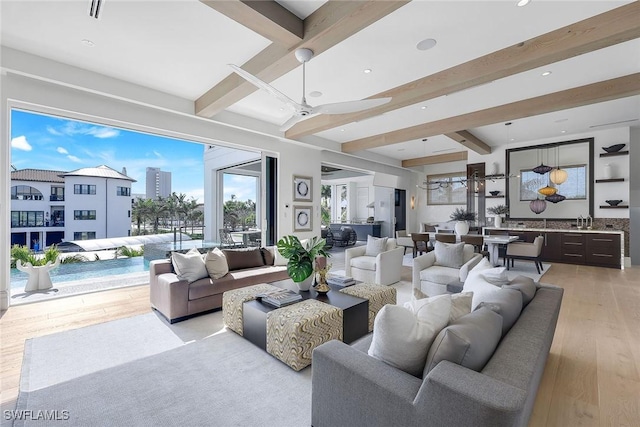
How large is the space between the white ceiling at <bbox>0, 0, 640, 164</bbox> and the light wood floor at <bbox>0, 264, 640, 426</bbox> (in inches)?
120

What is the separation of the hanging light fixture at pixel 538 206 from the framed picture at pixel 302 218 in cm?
559

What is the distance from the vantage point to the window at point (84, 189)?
14.7ft

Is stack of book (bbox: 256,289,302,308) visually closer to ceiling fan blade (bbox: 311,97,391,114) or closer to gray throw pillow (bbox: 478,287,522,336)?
gray throw pillow (bbox: 478,287,522,336)

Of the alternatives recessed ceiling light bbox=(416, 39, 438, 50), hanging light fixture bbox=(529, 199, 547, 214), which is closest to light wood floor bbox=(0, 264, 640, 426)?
hanging light fixture bbox=(529, 199, 547, 214)

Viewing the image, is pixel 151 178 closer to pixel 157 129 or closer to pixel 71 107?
pixel 157 129

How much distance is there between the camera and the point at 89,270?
4984 mm

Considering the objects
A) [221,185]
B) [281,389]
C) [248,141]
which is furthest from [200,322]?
[221,185]

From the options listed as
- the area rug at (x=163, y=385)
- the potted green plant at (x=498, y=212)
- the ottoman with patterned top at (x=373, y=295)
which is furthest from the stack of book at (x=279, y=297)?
the potted green plant at (x=498, y=212)

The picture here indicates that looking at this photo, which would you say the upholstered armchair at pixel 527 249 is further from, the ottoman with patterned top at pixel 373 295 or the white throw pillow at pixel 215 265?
the white throw pillow at pixel 215 265

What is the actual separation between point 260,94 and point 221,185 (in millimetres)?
3811

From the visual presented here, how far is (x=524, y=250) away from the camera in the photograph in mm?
5930

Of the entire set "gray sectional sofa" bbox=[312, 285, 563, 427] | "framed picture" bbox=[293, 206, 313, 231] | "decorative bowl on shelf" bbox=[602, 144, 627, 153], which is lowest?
"gray sectional sofa" bbox=[312, 285, 563, 427]

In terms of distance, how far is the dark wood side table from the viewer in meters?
2.62

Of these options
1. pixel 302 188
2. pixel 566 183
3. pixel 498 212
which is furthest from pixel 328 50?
pixel 566 183
